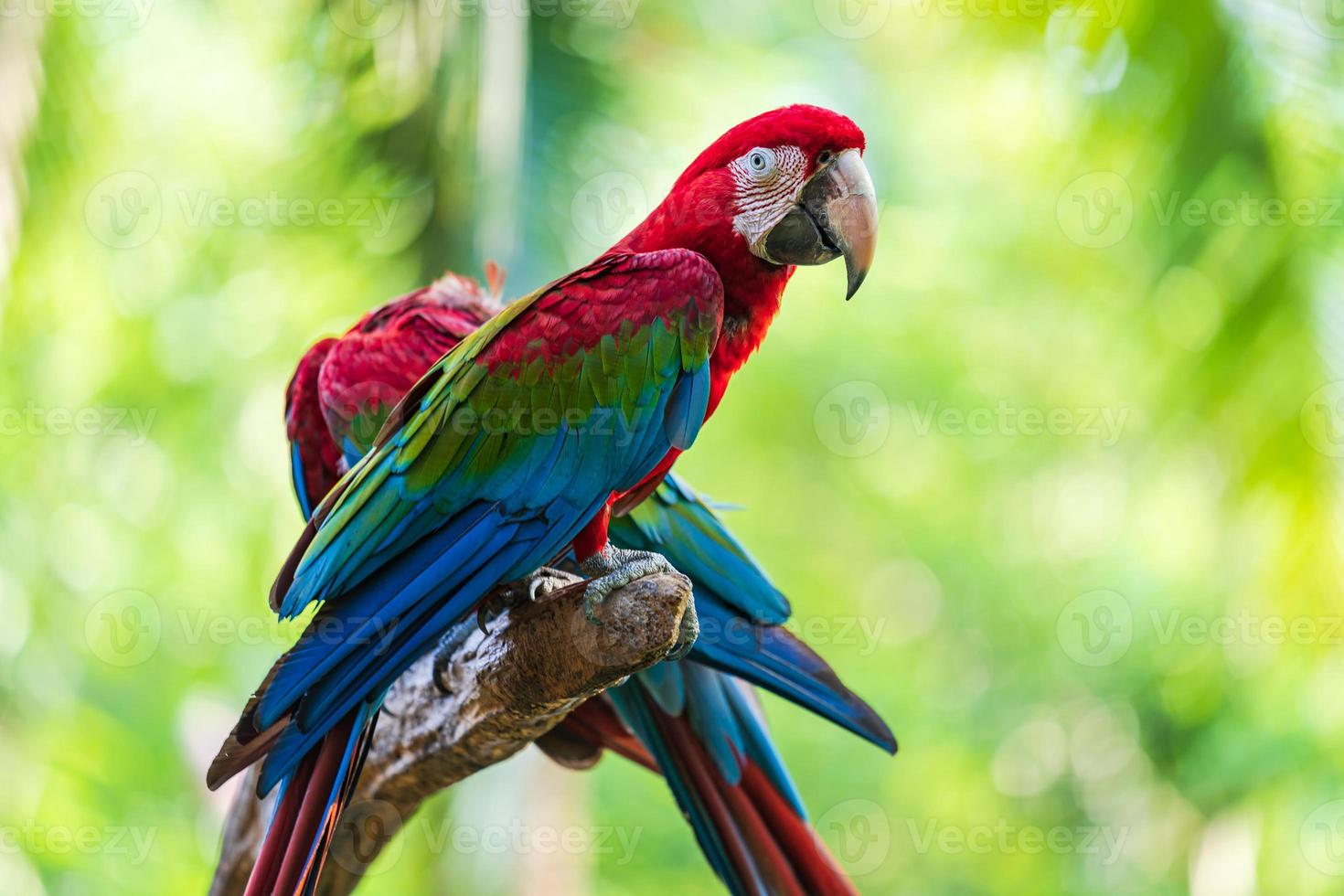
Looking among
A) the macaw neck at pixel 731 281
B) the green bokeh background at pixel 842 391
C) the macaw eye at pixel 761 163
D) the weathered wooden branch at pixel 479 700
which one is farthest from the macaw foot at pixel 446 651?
the green bokeh background at pixel 842 391

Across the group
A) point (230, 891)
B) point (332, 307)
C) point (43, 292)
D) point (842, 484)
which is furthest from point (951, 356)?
point (230, 891)

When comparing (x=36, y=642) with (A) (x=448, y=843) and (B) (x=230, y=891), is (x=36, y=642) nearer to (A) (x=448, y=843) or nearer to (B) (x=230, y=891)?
(A) (x=448, y=843)

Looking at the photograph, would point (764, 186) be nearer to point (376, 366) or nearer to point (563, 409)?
point (563, 409)

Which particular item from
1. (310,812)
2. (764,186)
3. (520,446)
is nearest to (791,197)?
(764,186)

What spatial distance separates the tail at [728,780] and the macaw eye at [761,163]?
108cm

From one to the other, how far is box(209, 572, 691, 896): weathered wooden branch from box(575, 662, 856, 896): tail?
29 cm

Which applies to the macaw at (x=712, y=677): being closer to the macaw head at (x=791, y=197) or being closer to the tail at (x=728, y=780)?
the tail at (x=728, y=780)

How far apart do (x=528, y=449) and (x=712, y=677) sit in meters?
0.82

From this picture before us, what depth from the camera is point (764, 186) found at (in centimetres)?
206

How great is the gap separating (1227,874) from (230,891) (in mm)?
6232

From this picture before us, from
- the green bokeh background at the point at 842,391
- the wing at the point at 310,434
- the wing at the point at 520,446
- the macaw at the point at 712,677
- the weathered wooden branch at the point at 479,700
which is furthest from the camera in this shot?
the green bokeh background at the point at 842,391

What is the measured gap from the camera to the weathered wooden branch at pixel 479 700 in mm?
1772

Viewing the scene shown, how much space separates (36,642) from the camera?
6.30 m

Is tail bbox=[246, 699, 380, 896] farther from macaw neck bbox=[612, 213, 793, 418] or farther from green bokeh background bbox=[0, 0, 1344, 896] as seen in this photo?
green bokeh background bbox=[0, 0, 1344, 896]
